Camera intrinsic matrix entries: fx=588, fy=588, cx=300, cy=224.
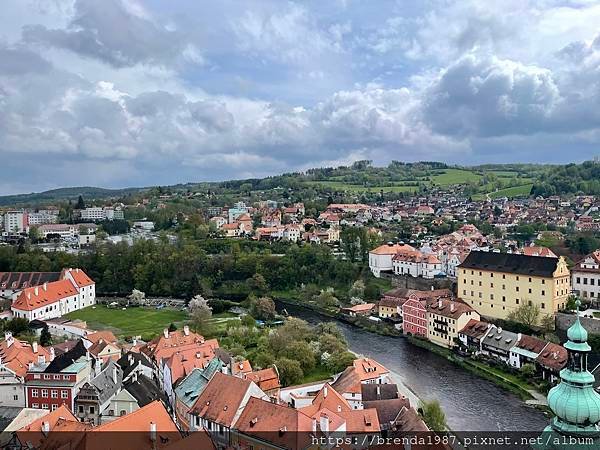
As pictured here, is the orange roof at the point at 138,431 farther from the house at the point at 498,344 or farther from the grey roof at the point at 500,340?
the grey roof at the point at 500,340

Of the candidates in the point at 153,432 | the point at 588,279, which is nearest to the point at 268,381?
the point at 153,432

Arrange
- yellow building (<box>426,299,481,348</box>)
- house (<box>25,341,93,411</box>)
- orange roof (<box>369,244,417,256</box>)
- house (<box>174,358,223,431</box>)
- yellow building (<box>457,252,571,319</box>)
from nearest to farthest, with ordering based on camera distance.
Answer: house (<box>174,358,223,431</box>) < house (<box>25,341,93,411</box>) < yellow building (<box>426,299,481,348</box>) < yellow building (<box>457,252,571,319</box>) < orange roof (<box>369,244,417,256</box>)

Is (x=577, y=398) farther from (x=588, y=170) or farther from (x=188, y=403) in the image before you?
(x=588, y=170)

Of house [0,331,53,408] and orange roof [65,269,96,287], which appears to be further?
orange roof [65,269,96,287]

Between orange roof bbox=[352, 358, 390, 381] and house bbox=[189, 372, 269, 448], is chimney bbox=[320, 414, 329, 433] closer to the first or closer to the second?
house bbox=[189, 372, 269, 448]

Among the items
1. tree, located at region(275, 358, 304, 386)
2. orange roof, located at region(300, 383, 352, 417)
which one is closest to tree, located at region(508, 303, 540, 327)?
tree, located at region(275, 358, 304, 386)

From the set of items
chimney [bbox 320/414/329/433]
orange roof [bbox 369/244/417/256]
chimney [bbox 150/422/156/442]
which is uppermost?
orange roof [bbox 369/244/417/256]

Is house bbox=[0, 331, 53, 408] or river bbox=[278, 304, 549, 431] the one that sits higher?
house bbox=[0, 331, 53, 408]
